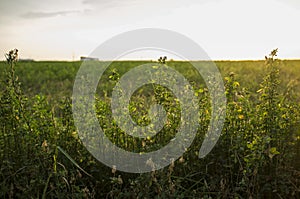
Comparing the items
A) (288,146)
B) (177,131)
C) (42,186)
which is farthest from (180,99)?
(42,186)

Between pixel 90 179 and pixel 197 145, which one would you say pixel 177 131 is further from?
pixel 90 179

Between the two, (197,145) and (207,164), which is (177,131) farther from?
(207,164)

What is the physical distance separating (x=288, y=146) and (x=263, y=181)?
54 centimetres

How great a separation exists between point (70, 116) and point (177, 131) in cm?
119

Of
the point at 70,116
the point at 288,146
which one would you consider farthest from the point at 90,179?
the point at 288,146

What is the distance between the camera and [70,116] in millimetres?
4090

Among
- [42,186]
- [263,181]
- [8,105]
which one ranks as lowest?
[42,186]

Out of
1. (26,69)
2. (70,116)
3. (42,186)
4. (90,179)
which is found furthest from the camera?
(26,69)

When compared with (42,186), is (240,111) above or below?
above

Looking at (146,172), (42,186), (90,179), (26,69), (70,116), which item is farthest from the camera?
(26,69)

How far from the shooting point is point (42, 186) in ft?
11.8

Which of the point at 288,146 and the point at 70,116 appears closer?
the point at 288,146

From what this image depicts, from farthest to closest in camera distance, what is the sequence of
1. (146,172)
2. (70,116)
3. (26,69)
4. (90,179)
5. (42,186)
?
(26,69) < (70,116) < (90,179) < (42,186) < (146,172)

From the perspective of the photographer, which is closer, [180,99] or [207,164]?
[207,164]
